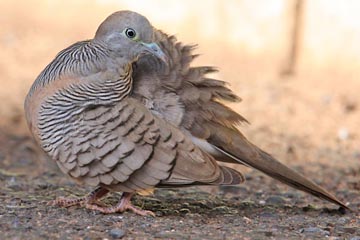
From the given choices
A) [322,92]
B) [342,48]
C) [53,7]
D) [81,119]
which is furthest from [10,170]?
[53,7]

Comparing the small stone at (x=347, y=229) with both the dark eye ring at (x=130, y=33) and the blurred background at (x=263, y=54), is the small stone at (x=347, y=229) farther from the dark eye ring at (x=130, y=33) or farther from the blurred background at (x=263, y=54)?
the blurred background at (x=263, y=54)

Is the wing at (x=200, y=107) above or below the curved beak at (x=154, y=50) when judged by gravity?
below

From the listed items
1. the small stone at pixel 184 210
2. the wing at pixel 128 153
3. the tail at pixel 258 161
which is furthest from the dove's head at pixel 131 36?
the small stone at pixel 184 210

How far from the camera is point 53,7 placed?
15273 millimetres

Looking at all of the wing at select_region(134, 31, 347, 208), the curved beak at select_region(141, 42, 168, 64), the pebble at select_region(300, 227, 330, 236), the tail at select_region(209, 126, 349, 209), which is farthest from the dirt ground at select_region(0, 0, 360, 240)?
the curved beak at select_region(141, 42, 168, 64)

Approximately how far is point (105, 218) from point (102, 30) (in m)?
1.29

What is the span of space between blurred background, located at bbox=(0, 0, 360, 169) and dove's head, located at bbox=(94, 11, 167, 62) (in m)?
3.40

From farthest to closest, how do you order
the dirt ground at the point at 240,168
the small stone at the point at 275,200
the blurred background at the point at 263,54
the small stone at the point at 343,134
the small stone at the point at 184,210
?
the blurred background at the point at 263,54 < the small stone at the point at 343,134 < the small stone at the point at 275,200 < the small stone at the point at 184,210 < the dirt ground at the point at 240,168

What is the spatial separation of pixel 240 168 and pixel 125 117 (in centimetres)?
292

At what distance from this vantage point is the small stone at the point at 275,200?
21.6 ft

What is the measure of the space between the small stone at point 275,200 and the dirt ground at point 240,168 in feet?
0.07

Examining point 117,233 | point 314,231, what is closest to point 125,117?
point 117,233

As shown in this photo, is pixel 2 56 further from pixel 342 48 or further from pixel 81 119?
pixel 81 119

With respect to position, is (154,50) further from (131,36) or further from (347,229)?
(347,229)
